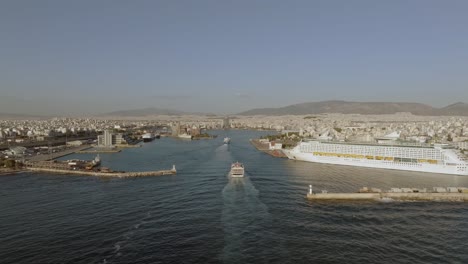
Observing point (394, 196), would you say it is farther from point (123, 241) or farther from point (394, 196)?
point (123, 241)

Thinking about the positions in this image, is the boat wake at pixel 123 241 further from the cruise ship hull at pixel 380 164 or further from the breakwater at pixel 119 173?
the cruise ship hull at pixel 380 164

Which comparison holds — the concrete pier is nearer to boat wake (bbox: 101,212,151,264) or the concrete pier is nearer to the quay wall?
the quay wall

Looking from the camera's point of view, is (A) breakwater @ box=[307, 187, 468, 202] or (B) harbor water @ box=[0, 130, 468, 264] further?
(A) breakwater @ box=[307, 187, 468, 202]

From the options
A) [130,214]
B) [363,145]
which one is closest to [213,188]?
[130,214]

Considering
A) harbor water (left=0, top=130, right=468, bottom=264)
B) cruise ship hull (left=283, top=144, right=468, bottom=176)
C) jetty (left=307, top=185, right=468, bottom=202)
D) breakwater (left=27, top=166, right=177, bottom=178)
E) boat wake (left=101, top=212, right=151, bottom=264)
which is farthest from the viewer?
cruise ship hull (left=283, top=144, right=468, bottom=176)

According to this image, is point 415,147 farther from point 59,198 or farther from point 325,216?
point 59,198

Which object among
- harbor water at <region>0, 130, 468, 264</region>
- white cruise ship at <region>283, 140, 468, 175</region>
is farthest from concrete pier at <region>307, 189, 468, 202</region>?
white cruise ship at <region>283, 140, 468, 175</region>

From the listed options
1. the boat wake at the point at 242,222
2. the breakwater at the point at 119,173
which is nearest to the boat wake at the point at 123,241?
the boat wake at the point at 242,222
